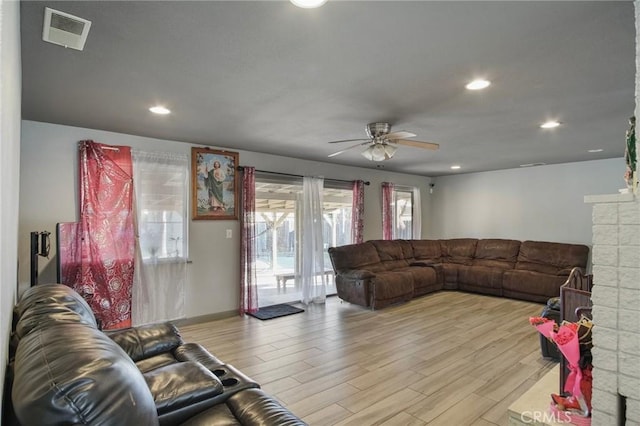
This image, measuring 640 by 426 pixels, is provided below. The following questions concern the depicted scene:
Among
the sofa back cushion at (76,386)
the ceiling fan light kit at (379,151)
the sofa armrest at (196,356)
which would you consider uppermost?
the ceiling fan light kit at (379,151)

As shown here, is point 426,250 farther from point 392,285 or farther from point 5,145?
point 5,145

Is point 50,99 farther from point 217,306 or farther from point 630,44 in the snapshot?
point 630,44

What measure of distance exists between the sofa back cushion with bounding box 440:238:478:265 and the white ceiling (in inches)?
138

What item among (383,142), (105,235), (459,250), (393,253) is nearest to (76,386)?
(383,142)

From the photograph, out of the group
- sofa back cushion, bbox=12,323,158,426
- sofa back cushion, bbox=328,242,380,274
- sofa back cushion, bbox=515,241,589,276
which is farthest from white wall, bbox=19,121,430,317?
sofa back cushion, bbox=12,323,158,426

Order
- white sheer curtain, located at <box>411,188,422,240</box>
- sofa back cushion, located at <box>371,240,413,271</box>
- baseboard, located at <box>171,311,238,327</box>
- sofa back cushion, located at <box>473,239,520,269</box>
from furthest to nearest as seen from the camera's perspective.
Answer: white sheer curtain, located at <box>411,188,422,240</box>, sofa back cushion, located at <box>473,239,520,269</box>, sofa back cushion, located at <box>371,240,413,271</box>, baseboard, located at <box>171,311,238,327</box>

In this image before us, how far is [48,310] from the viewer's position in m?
1.62

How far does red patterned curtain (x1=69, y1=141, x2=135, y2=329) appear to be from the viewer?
3.69 meters

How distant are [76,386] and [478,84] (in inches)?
109

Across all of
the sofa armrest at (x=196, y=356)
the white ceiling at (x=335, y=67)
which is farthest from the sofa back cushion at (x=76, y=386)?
the white ceiling at (x=335, y=67)

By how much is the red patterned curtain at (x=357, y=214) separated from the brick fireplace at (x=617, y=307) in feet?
16.5

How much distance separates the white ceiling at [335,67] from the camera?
1.65m

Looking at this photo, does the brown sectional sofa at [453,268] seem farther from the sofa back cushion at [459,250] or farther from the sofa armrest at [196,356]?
the sofa armrest at [196,356]

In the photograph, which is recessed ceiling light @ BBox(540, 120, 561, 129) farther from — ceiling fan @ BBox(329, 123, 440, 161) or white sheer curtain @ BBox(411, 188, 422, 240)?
white sheer curtain @ BBox(411, 188, 422, 240)
